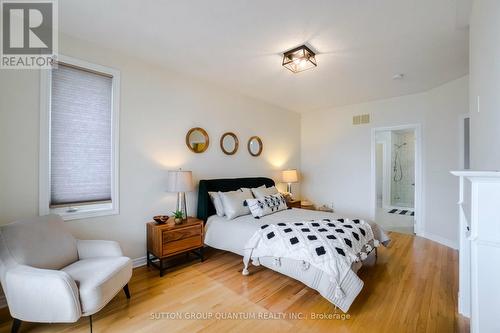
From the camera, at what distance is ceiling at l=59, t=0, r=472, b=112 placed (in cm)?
190

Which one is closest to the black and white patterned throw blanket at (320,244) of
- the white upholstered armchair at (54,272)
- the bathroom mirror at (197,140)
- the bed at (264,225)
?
the bed at (264,225)

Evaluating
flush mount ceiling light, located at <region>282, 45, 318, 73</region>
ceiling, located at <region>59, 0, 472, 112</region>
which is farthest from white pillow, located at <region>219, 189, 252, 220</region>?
flush mount ceiling light, located at <region>282, 45, 318, 73</region>

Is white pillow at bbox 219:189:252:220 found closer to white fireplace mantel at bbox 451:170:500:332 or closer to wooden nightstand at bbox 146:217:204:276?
wooden nightstand at bbox 146:217:204:276

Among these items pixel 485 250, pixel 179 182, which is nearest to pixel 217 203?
pixel 179 182

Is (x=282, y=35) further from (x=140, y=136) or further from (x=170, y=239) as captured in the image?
(x=170, y=239)

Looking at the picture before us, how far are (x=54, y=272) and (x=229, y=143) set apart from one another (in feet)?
9.25

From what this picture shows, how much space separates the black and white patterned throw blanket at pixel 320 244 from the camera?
1.98 m

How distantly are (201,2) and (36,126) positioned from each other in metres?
1.95

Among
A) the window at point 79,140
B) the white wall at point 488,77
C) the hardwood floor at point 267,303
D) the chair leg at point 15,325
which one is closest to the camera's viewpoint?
the white wall at point 488,77

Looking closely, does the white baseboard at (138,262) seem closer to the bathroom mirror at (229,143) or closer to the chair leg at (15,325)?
the chair leg at (15,325)

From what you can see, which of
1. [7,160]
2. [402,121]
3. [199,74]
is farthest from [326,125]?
[7,160]

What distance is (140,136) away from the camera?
2857mm

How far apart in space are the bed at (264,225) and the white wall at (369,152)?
1.50 metres

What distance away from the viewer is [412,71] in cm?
310
